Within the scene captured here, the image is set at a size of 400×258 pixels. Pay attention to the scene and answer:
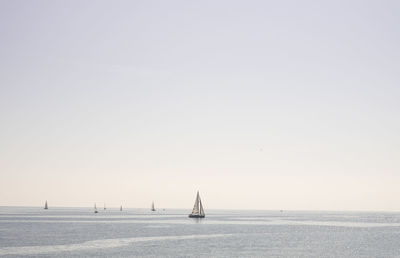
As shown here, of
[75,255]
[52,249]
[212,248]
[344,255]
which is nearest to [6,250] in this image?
[52,249]

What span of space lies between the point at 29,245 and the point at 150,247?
25.4m

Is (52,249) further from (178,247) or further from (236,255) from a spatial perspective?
(236,255)

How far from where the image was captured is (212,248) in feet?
294

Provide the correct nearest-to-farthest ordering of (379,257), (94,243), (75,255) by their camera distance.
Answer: (75,255) < (379,257) < (94,243)

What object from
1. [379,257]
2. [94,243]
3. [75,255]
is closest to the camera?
[75,255]

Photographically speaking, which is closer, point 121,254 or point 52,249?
point 121,254

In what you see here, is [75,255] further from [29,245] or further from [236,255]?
[236,255]

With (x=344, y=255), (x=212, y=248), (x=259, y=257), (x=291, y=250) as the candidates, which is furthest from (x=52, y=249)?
(x=344, y=255)

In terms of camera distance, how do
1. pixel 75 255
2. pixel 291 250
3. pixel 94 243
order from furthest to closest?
pixel 94 243, pixel 291 250, pixel 75 255

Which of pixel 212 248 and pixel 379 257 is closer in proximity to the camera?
pixel 379 257

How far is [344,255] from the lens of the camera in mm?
81500

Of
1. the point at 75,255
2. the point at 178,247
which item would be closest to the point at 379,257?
the point at 178,247

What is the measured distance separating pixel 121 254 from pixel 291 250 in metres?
33.9

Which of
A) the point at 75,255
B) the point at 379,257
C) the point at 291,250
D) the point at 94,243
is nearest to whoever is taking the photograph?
the point at 75,255
